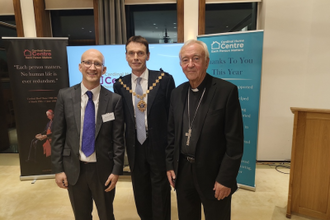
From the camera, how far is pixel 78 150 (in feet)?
4.95

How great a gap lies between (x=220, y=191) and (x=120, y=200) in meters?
1.82

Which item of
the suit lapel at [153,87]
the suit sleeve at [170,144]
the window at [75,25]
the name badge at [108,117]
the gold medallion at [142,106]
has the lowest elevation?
the suit sleeve at [170,144]

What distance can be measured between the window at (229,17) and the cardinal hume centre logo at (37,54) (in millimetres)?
2749

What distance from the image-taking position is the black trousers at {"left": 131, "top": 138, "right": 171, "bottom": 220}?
1803 mm

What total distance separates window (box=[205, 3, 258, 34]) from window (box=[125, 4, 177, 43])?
664mm

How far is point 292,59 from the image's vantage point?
348 cm

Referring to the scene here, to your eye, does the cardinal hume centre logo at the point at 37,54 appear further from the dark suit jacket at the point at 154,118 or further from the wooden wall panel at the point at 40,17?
the dark suit jacket at the point at 154,118

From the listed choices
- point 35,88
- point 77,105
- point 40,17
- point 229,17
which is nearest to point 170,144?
point 77,105

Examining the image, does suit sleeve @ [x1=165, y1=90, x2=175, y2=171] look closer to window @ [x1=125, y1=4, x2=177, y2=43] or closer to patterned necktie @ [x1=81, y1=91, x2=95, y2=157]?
patterned necktie @ [x1=81, y1=91, x2=95, y2=157]

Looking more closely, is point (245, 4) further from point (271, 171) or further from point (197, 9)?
point (271, 171)

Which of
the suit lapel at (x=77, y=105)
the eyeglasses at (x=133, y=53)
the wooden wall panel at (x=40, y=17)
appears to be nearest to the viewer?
the suit lapel at (x=77, y=105)

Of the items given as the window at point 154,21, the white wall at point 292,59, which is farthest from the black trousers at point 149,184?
the window at point 154,21

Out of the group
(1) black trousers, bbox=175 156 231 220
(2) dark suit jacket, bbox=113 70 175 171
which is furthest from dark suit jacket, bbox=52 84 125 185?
(1) black trousers, bbox=175 156 231 220

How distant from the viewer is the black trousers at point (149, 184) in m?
1.80
